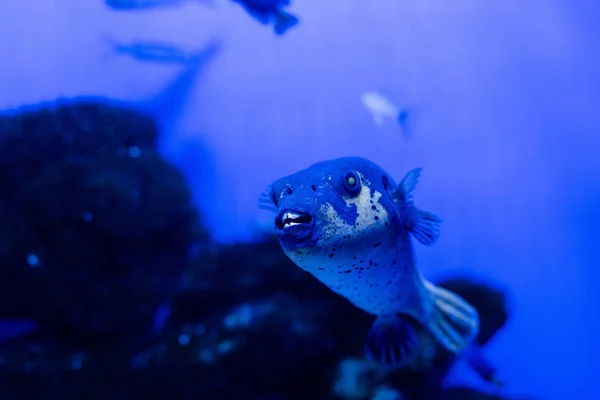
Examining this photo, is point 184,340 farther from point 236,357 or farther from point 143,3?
point 143,3

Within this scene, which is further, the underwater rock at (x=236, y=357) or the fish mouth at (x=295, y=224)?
the underwater rock at (x=236, y=357)

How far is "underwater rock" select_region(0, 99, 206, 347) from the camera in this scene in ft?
15.3

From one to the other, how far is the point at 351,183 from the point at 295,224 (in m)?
0.38

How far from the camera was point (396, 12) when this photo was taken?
6.43 metres

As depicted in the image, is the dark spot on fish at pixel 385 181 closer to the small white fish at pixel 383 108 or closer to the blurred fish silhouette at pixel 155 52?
the small white fish at pixel 383 108

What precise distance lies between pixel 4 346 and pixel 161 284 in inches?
65.4

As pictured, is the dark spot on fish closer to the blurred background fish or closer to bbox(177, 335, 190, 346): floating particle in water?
bbox(177, 335, 190, 346): floating particle in water

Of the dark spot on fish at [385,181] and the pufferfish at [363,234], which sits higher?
the dark spot on fish at [385,181]

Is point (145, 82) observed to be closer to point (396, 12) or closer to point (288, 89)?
point (288, 89)

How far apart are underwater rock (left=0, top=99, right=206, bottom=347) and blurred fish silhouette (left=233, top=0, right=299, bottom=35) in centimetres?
210

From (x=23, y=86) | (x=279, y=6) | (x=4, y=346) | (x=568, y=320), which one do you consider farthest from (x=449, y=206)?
(x=23, y=86)

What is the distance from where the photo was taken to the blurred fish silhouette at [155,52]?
610 centimetres

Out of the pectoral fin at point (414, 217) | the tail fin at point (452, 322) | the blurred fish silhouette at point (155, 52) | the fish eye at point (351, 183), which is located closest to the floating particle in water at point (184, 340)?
the tail fin at point (452, 322)

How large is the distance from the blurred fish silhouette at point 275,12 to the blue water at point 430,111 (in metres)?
2.46
